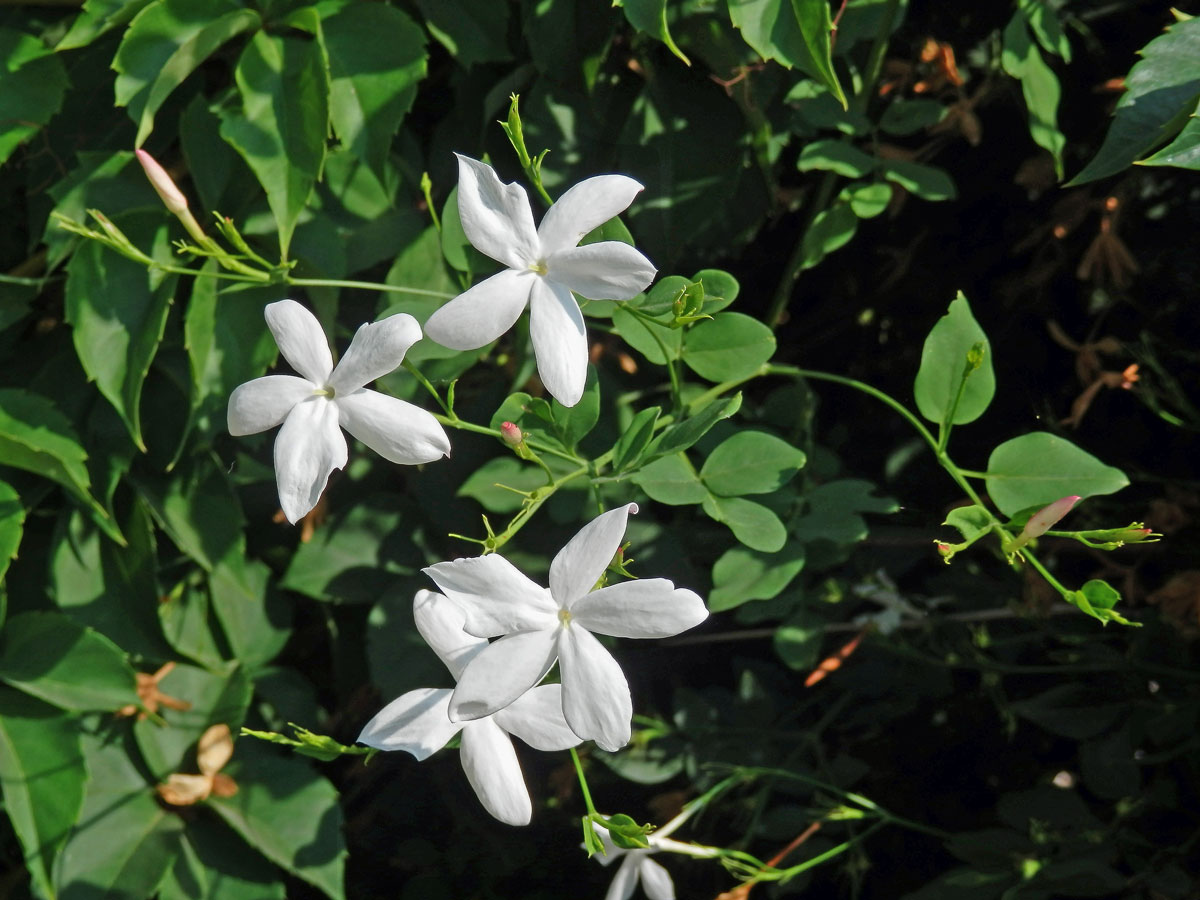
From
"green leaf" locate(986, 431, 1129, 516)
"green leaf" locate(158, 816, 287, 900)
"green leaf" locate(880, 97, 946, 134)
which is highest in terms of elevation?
"green leaf" locate(880, 97, 946, 134)

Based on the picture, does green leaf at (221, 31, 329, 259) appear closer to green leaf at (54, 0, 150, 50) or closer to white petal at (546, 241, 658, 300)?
green leaf at (54, 0, 150, 50)

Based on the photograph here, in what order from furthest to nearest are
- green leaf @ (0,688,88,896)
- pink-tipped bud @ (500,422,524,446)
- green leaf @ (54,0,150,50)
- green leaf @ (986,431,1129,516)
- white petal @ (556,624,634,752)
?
green leaf @ (0,688,88,896) < green leaf @ (54,0,150,50) < green leaf @ (986,431,1129,516) < pink-tipped bud @ (500,422,524,446) < white petal @ (556,624,634,752)

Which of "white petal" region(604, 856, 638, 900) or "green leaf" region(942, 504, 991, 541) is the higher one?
"green leaf" region(942, 504, 991, 541)

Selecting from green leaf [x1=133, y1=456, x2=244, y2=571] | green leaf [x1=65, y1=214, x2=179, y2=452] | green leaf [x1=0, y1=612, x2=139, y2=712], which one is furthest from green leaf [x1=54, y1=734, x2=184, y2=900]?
green leaf [x1=65, y1=214, x2=179, y2=452]

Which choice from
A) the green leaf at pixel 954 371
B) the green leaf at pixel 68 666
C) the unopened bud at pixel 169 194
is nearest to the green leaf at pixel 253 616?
the green leaf at pixel 68 666

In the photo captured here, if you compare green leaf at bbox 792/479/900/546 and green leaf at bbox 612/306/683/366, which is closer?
green leaf at bbox 612/306/683/366

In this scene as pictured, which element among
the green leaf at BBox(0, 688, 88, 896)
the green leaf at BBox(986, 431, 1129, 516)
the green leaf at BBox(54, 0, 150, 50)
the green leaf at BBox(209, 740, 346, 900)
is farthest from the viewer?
the green leaf at BBox(209, 740, 346, 900)

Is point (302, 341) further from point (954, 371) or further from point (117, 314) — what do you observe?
point (954, 371)
